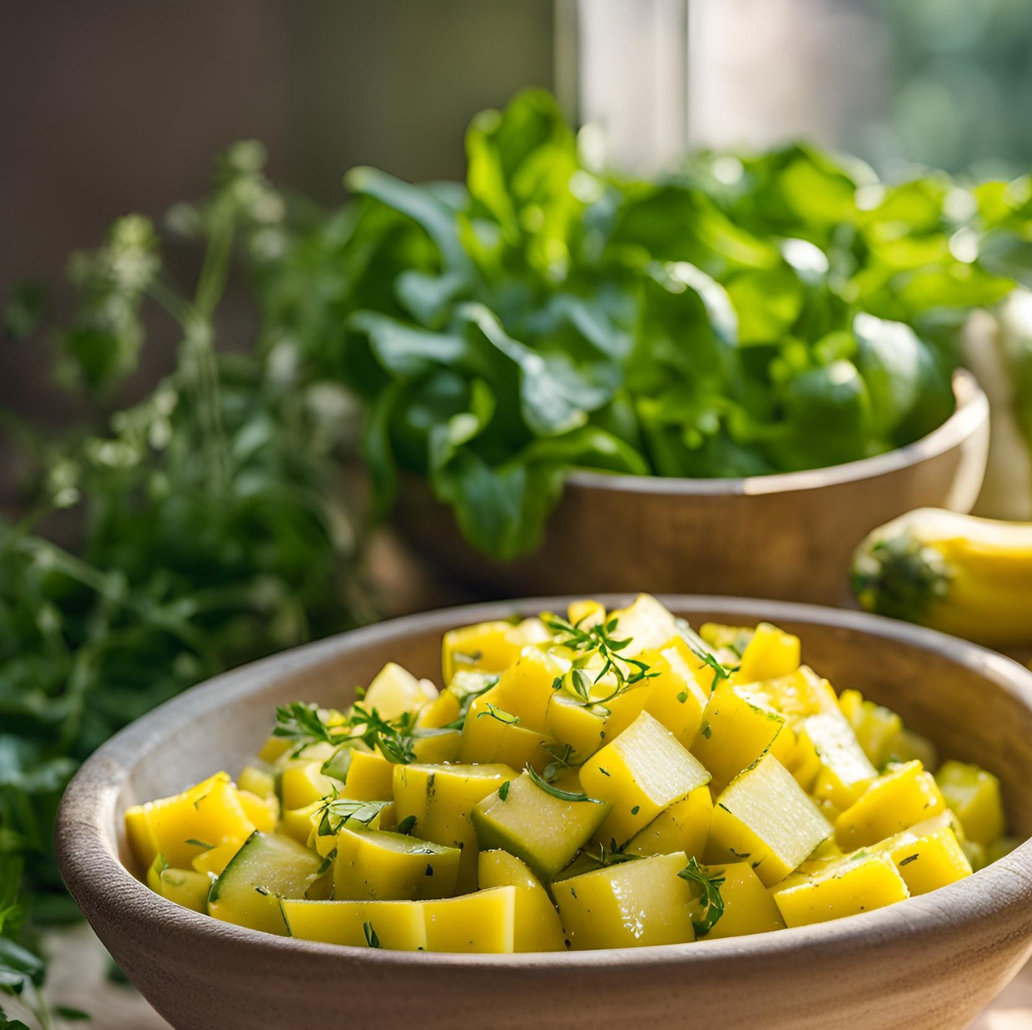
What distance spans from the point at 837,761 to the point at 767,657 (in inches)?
2.7

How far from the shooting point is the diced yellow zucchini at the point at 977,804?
2.01ft

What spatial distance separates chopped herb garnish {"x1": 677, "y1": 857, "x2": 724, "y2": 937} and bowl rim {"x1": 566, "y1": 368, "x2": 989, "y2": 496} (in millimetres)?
398

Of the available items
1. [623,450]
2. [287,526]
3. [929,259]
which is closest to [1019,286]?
[929,259]

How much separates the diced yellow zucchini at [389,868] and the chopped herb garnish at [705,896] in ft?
0.30

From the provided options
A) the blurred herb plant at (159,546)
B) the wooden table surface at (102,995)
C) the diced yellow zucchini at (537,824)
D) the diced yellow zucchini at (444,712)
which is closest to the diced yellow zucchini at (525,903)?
the diced yellow zucchini at (537,824)

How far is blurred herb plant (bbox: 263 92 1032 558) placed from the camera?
91 cm

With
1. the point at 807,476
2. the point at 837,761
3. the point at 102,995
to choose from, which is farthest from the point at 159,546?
the point at 837,761

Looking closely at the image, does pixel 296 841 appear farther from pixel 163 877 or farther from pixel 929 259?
pixel 929 259

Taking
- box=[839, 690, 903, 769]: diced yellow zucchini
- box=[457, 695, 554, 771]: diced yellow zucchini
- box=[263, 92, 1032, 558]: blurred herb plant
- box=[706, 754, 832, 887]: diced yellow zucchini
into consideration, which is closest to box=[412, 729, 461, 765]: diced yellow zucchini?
box=[457, 695, 554, 771]: diced yellow zucchini

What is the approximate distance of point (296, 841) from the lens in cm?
57

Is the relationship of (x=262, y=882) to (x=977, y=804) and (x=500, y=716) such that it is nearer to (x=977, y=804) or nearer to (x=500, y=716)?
(x=500, y=716)

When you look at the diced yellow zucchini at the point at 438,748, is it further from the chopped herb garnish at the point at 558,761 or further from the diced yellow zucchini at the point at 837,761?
the diced yellow zucchini at the point at 837,761

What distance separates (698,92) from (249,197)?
99 cm

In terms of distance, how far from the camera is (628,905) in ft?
1.52
